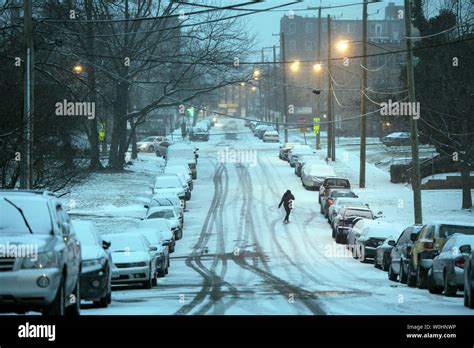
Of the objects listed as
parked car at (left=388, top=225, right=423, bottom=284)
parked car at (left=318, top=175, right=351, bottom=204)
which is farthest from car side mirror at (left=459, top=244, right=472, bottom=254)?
parked car at (left=318, top=175, right=351, bottom=204)

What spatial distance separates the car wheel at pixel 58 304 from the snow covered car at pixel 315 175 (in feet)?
156

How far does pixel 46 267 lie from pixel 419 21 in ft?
159

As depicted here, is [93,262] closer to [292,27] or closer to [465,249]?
[465,249]

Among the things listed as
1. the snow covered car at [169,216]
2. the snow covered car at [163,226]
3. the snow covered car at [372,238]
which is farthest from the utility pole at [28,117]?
the snow covered car at [169,216]

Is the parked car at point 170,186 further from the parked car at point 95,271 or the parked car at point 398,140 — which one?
the parked car at point 398,140

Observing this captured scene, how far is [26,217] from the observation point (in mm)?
14680

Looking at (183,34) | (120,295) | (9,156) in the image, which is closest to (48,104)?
(9,156)

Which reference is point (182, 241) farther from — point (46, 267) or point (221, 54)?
point (46, 267)

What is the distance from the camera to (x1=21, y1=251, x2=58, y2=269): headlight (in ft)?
44.3

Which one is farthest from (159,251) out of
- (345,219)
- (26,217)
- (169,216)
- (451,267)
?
(169,216)

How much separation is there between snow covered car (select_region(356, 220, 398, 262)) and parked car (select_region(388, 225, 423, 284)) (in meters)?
6.06

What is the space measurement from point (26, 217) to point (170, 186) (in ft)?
142

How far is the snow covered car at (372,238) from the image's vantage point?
35.8m

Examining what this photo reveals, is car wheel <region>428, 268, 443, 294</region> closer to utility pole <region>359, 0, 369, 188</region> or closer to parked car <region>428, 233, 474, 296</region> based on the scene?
parked car <region>428, 233, 474, 296</region>
